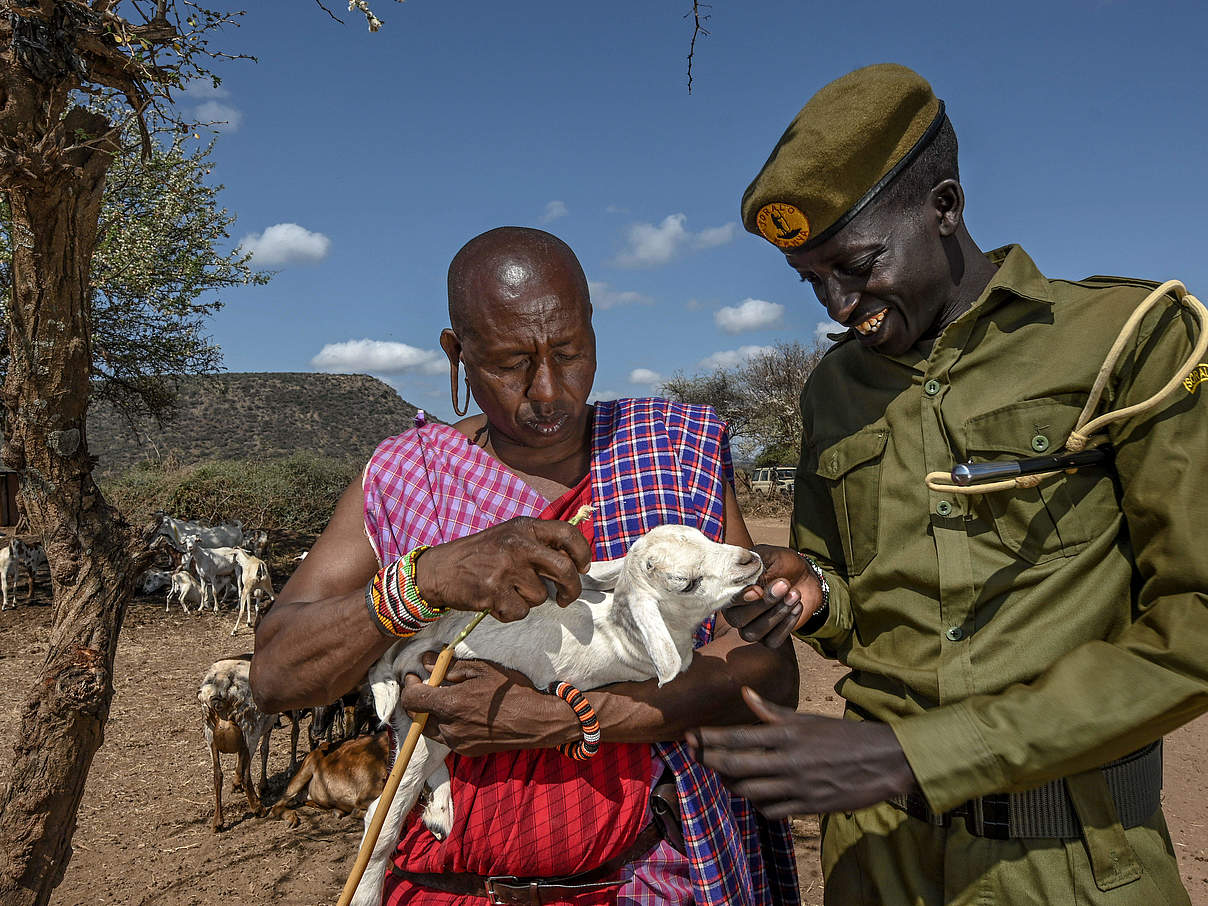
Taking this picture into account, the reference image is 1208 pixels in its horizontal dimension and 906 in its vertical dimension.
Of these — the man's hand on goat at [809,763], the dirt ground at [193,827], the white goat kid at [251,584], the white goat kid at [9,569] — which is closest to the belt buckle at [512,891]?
the man's hand on goat at [809,763]

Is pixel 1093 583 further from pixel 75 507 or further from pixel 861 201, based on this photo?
pixel 75 507

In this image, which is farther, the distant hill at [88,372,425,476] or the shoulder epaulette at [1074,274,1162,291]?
the distant hill at [88,372,425,476]

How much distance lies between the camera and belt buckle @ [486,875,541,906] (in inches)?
89.0

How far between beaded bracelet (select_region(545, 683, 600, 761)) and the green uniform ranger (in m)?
0.48

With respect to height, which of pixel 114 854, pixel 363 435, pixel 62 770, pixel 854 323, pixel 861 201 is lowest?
pixel 114 854

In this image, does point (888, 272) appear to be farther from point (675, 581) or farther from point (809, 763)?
point (809, 763)

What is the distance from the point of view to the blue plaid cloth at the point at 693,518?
234cm

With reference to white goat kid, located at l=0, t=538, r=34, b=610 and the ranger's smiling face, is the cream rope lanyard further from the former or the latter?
white goat kid, located at l=0, t=538, r=34, b=610

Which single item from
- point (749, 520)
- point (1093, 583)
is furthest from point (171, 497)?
point (1093, 583)

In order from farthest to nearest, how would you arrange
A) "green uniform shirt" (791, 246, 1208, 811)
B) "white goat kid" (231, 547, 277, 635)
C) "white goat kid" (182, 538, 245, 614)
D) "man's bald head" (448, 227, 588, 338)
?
"white goat kid" (182, 538, 245, 614) < "white goat kid" (231, 547, 277, 635) < "man's bald head" (448, 227, 588, 338) < "green uniform shirt" (791, 246, 1208, 811)

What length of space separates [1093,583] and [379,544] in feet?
6.09

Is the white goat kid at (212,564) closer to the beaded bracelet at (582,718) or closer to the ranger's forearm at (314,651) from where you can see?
the ranger's forearm at (314,651)

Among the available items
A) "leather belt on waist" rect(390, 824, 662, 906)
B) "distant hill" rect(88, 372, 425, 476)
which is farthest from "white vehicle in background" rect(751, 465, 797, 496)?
"leather belt on waist" rect(390, 824, 662, 906)

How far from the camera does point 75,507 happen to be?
393cm
